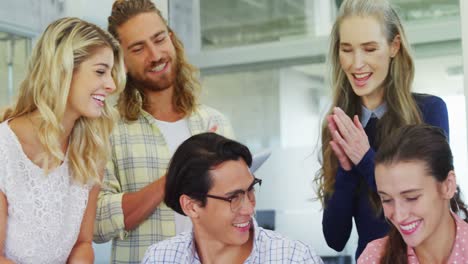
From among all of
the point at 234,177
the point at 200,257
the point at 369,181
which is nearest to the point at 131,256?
the point at 200,257

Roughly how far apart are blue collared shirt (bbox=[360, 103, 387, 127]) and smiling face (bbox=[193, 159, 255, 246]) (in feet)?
1.33

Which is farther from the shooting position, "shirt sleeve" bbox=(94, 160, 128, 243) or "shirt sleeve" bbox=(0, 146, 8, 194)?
"shirt sleeve" bbox=(94, 160, 128, 243)

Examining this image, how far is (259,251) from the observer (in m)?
1.79

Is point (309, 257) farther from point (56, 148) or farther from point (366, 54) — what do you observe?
point (56, 148)

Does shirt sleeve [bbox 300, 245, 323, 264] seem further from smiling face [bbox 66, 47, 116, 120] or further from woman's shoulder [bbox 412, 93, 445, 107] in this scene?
smiling face [bbox 66, 47, 116, 120]

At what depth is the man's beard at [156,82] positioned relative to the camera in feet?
7.63

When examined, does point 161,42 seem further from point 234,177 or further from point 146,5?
point 234,177

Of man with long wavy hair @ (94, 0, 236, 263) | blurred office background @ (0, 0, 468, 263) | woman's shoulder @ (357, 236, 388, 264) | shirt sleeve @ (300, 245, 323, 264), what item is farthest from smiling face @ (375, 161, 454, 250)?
blurred office background @ (0, 0, 468, 263)

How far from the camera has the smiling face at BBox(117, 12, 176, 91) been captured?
7.60 feet

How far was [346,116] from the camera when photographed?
6.26 ft

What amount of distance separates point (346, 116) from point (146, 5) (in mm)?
867

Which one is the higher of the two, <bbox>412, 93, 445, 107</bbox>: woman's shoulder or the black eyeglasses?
<bbox>412, 93, 445, 107</bbox>: woman's shoulder

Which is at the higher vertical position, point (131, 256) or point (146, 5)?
point (146, 5)

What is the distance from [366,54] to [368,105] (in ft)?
0.50
